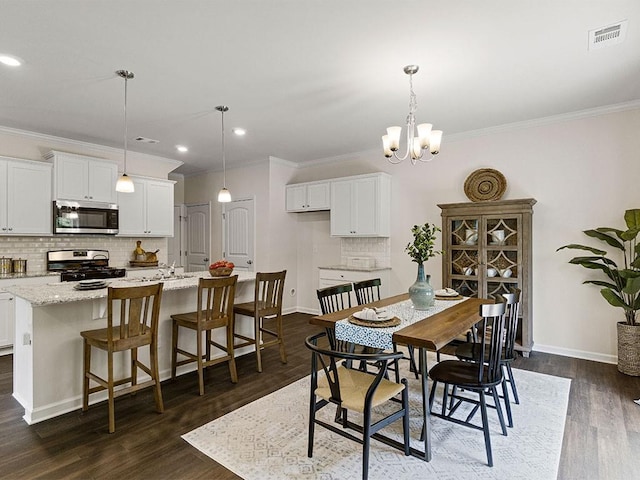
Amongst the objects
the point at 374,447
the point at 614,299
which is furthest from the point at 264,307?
the point at 614,299

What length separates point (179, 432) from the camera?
2.57 metres

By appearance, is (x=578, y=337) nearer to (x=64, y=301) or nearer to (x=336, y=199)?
(x=336, y=199)

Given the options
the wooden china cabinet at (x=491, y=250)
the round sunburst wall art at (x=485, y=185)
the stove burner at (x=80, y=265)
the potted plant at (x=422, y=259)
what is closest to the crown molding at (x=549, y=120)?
the round sunburst wall art at (x=485, y=185)

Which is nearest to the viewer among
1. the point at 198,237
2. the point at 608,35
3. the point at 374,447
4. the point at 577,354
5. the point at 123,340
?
the point at 374,447

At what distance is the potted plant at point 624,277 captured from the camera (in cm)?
349

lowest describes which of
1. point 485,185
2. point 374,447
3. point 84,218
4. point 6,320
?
point 374,447

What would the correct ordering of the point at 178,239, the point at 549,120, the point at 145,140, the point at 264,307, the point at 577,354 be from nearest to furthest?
the point at 264,307 < the point at 577,354 < the point at 549,120 < the point at 145,140 < the point at 178,239

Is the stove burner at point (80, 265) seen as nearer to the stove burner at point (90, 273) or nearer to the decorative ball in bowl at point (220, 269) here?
the stove burner at point (90, 273)

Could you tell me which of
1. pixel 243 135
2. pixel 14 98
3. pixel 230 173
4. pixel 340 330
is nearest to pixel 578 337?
pixel 340 330

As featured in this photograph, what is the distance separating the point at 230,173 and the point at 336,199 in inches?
90.3

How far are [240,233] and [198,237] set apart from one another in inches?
51.7

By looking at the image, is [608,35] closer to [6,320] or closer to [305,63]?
[305,63]

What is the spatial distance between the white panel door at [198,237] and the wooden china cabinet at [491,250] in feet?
15.2

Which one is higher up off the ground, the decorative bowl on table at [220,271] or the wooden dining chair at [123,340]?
the decorative bowl on table at [220,271]
